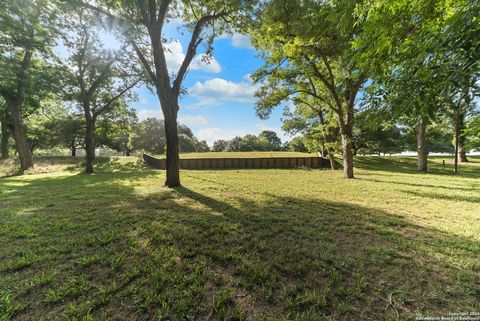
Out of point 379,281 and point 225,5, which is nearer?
point 379,281

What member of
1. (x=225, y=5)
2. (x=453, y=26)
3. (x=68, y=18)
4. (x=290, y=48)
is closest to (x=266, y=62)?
(x=290, y=48)

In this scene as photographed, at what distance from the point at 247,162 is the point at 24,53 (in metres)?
17.2

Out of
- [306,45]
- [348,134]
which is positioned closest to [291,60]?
[306,45]

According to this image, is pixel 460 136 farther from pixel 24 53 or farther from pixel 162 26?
pixel 24 53

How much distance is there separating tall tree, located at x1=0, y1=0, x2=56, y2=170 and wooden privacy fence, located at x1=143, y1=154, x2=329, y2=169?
28.4ft

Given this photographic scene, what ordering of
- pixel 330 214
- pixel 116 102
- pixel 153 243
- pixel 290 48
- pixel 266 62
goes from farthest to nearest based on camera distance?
pixel 116 102 < pixel 266 62 < pixel 290 48 < pixel 330 214 < pixel 153 243

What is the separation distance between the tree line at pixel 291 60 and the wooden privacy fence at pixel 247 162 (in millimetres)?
3011

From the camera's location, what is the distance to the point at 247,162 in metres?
17.4

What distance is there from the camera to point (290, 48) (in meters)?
9.08

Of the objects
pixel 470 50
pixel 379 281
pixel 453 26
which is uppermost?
pixel 453 26

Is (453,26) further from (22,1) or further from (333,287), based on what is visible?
(22,1)

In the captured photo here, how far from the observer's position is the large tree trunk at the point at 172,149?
7.57 metres

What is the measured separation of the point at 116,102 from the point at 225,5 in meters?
13.5

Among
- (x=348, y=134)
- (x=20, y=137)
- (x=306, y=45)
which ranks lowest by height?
(x=348, y=134)
